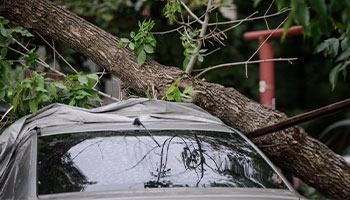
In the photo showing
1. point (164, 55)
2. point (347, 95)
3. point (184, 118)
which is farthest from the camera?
point (347, 95)

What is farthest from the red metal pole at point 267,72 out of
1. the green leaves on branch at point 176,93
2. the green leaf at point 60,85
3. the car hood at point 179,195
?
the car hood at point 179,195

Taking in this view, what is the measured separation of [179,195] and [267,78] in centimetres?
503

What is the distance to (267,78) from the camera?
7.69 metres

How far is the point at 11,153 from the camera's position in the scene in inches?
155

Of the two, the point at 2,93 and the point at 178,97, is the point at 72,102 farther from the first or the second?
the point at 178,97

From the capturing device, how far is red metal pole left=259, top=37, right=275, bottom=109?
24.5 feet

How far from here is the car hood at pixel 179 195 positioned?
9.26ft

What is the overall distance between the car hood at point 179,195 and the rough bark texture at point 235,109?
1.98 m

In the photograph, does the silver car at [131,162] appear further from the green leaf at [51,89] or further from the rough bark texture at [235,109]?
the rough bark texture at [235,109]

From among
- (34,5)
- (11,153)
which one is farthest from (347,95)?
(11,153)

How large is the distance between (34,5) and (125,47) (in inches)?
37.7

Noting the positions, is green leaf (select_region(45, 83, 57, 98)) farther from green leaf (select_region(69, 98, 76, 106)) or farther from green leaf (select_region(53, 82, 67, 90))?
green leaf (select_region(69, 98, 76, 106))

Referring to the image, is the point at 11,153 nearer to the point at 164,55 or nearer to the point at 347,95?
the point at 164,55

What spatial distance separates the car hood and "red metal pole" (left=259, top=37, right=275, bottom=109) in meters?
4.53
